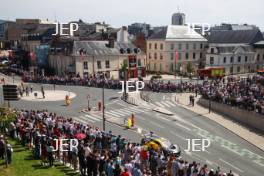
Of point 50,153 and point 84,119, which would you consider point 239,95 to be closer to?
point 84,119

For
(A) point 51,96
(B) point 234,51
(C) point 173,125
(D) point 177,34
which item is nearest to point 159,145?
(C) point 173,125

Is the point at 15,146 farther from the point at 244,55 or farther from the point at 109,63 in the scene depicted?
the point at 244,55

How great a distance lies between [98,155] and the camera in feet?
59.0

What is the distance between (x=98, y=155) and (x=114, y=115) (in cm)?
1976

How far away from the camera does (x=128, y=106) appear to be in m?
42.5

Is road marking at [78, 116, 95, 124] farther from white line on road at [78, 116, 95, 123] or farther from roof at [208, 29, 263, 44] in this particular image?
roof at [208, 29, 263, 44]

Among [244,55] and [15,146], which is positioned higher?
[244,55]

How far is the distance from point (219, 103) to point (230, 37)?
46804 mm

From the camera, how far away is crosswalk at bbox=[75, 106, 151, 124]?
3559 cm

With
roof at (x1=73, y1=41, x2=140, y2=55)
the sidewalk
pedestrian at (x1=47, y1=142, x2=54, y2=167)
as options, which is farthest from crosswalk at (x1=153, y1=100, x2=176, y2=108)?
pedestrian at (x1=47, y1=142, x2=54, y2=167)

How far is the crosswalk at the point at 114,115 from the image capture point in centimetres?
3559

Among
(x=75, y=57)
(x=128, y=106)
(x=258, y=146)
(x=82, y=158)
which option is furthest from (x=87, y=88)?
(x=82, y=158)

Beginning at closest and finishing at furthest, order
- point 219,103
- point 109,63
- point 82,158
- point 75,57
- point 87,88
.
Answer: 1. point 82,158
2. point 219,103
3. point 87,88
4. point 75,57
5. point 109,63

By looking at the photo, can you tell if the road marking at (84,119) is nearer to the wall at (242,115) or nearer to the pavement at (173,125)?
the pavement at (173,125)
